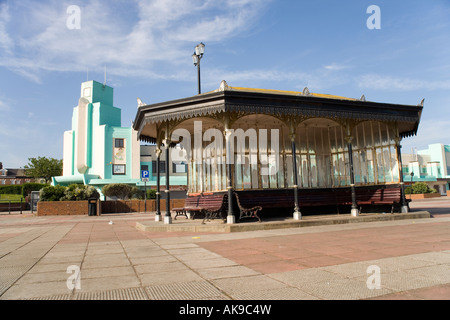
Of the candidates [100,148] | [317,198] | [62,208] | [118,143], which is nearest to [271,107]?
[317,198]

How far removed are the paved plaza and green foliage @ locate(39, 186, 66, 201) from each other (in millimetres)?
22750

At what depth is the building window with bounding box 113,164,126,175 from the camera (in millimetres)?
50406

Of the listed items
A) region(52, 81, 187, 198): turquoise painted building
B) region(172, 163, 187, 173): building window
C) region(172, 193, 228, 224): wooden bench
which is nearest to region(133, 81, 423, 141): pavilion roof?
region(172, 193, 228, 224): wooden bench

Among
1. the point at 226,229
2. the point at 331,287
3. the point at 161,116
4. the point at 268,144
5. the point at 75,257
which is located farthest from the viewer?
the point at 268,144

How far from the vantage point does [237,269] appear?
538 cm

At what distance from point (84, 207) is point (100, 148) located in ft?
73.7

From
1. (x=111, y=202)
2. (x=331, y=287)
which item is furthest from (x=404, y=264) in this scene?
(x=111, y=202)

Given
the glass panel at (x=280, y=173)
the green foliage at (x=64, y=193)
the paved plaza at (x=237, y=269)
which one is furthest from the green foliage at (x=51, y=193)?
the glass panel at (x=280, y=173)

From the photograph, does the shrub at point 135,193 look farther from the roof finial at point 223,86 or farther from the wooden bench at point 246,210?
the roof finial at point 223,86

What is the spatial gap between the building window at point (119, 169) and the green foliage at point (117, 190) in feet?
32.5

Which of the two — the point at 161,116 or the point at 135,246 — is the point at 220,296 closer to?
the point at 135,246

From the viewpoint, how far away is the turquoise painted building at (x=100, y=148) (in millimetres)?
49719

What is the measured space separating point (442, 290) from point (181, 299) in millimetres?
3104

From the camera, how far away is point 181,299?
12.6 ft
